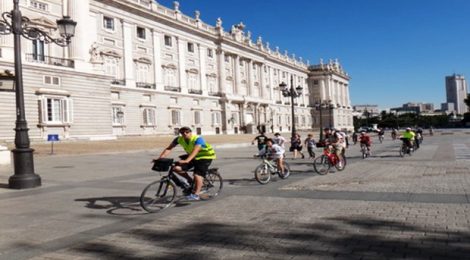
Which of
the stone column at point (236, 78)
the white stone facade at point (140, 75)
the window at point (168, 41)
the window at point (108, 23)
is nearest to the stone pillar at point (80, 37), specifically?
the white stone facade at point (140, 75)

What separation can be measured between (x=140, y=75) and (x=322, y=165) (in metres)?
42.5

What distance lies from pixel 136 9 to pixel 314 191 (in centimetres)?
4662

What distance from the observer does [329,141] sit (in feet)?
50.4

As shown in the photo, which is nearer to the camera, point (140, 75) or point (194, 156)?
point (194, 156)

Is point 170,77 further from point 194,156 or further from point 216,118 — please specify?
point 194,156

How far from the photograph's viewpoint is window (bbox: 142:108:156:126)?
2058 inches

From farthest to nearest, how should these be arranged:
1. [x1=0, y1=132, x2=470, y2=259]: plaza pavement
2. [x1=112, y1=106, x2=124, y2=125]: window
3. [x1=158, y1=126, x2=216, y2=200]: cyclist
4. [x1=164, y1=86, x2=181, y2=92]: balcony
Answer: [x1=164, y1=86, x2=181, y2=92]: balcony, [x1=112, y1=106, x2=124, y2=125]: window, [x1=158, y1=126, x2=216, y2=200]: cyclist, [x1=0, y1=132, x2=470, y2=259]: plaza pavement

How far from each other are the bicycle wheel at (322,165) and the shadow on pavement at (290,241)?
24.0 ft

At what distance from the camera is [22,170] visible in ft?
38.7

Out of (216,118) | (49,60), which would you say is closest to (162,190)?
(49,60)

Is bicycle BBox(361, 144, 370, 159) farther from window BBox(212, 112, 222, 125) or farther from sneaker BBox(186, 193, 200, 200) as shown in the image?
window BBox(212, 112, 222, 125)

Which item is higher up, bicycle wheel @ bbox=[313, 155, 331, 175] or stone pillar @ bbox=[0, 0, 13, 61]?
stone pillar @ bbox=[0, 0, 13, 61]

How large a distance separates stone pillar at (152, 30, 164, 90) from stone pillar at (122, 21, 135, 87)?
159 inches

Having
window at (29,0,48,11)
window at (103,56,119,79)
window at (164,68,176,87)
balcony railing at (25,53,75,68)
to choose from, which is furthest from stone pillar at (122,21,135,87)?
window at (29,0,48,11)
